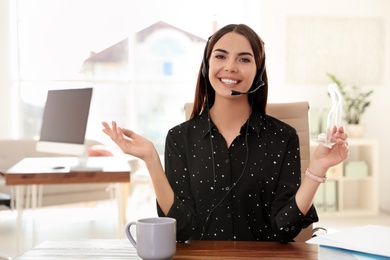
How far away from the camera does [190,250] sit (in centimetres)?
105

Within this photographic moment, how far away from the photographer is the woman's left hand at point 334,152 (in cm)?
110

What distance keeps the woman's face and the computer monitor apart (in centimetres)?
146

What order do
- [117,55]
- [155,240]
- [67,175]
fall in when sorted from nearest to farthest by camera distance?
[155,240] → [67,175] → [117,55]

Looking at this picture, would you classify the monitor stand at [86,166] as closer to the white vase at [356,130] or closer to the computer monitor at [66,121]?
the computer monitor at [66,121]

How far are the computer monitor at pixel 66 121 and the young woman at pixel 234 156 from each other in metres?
1.38

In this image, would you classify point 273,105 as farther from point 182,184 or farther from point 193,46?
point 193,46

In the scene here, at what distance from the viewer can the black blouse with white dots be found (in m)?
1.40

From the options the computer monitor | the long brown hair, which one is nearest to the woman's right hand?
the long brown hair

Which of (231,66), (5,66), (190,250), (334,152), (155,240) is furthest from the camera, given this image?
(5,66)

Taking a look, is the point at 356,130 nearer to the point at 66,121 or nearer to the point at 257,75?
the point at 66,121

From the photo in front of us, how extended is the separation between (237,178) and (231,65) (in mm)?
324

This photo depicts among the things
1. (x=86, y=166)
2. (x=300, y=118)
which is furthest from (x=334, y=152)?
(x=86, y=166)

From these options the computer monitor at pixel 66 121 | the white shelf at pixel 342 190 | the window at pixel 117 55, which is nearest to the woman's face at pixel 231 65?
the computer monitor at pixel 66 121

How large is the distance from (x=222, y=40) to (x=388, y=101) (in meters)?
3.81
